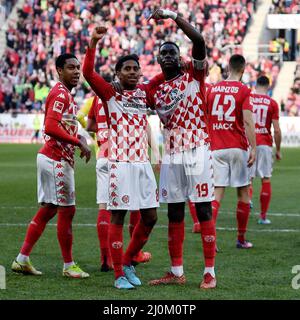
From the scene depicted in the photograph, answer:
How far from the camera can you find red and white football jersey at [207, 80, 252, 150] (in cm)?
1095

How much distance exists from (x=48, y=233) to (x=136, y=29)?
95.0ft

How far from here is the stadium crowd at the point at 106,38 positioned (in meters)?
37.6

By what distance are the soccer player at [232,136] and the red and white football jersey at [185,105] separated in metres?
2.50

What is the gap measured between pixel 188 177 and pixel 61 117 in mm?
1375

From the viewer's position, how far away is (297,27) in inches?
Result: 1490

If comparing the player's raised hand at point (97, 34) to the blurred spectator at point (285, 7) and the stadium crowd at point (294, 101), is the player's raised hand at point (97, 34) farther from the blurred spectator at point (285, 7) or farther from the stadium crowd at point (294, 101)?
the blurred spectator at point (285, 7)

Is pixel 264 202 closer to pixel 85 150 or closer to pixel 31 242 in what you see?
pixel 31 242

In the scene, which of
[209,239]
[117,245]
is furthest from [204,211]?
[117,245]

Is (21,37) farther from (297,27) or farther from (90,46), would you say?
(90,46)

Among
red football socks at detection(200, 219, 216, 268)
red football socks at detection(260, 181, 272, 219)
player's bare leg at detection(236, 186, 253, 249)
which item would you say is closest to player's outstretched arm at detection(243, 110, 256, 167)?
player's bare leg at detection(236, 186, 253, 249)

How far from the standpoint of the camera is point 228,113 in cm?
1109

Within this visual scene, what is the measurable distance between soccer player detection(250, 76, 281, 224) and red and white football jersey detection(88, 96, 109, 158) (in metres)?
4.09

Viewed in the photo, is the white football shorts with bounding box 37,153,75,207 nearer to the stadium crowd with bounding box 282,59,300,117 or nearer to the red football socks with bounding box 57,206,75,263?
the red football socks with bounding box 57,206,75,263
